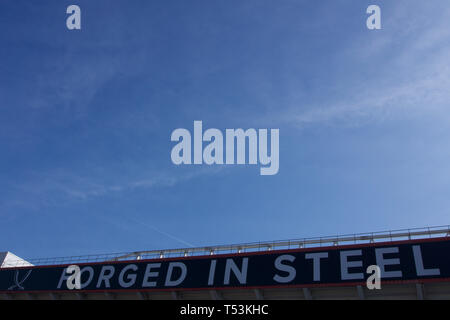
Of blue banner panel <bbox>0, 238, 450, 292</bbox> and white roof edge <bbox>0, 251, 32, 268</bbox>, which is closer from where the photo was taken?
blue banner panel <bbox>0, 238, 450, 292</bbox>

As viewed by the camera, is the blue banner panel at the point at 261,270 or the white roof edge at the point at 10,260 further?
the white roof edge at the point at 10,260

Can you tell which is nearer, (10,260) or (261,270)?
(261,270)

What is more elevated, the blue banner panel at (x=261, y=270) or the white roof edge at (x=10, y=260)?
the white roof edge at (x=10, y=260)

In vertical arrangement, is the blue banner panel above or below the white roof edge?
below

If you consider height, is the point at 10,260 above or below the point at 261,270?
above
